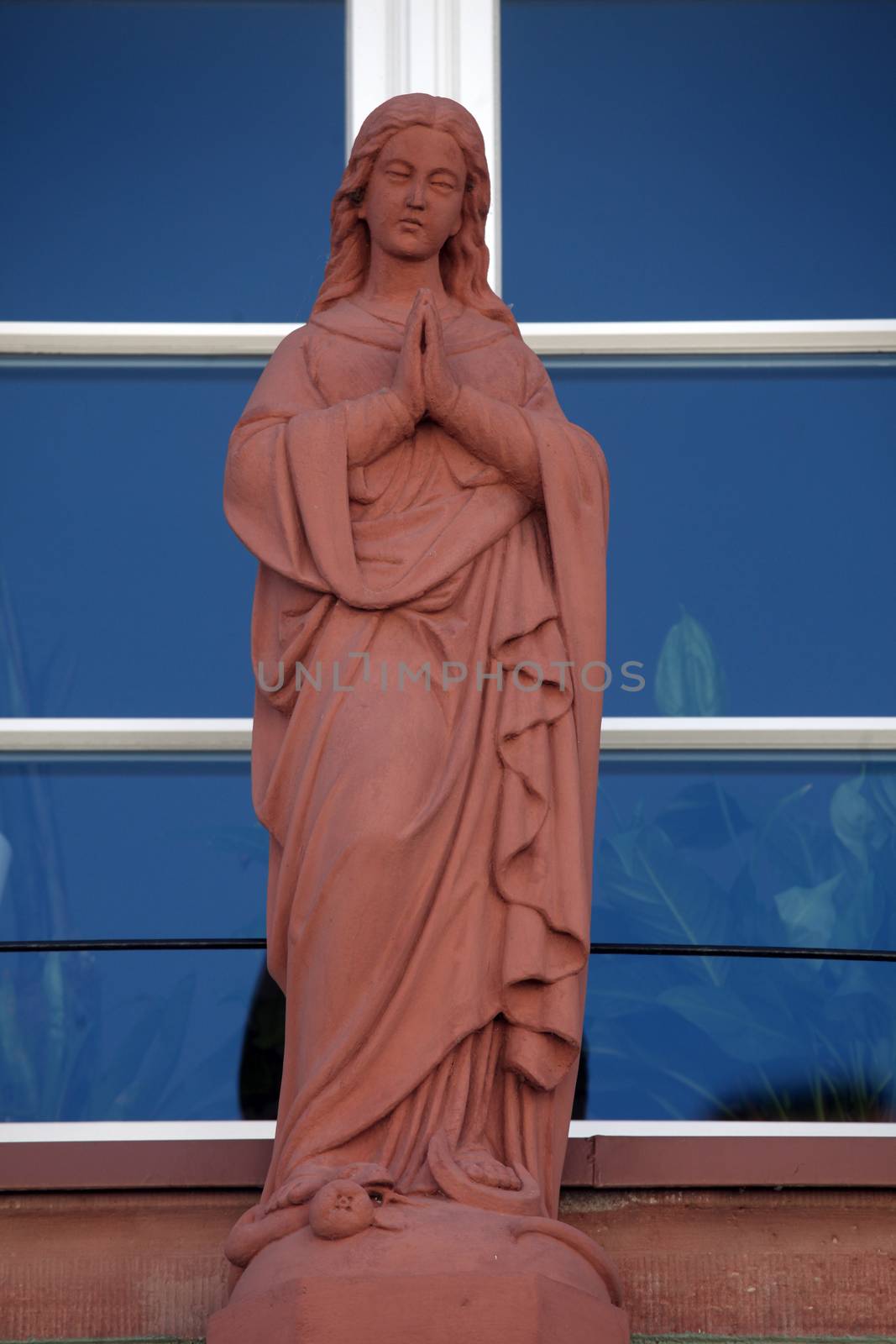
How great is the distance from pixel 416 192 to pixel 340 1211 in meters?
2.45

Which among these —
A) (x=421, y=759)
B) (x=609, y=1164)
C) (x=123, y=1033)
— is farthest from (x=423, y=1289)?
(x=123, y=1033)

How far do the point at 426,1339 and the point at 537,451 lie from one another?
2.08 m

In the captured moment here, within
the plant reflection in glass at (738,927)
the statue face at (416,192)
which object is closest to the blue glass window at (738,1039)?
the plant reflection in glass at (738,927)

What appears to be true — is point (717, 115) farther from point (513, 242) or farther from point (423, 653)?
point (423, 653)

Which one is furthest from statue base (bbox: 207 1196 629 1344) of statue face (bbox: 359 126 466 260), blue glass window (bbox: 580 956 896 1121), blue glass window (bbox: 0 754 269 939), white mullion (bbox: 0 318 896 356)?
white mullion (bbox: 0 318 896 356)

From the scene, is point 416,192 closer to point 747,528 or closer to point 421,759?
point 421,759

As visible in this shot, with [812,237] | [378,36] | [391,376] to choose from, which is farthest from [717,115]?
[391,376]

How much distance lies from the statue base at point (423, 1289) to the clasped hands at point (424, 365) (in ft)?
6.07

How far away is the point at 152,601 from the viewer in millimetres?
9070

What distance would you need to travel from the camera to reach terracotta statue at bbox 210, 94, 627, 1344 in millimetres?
5773

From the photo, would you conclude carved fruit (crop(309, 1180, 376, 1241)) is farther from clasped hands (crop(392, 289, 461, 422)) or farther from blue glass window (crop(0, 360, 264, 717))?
blue glass window (crop(0, 360, 264, 717))

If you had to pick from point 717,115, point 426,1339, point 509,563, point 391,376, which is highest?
point 717,115

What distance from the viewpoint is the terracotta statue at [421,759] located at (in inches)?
227

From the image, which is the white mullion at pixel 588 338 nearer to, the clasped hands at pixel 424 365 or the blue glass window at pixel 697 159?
the blue glass window at pixel 697 159
